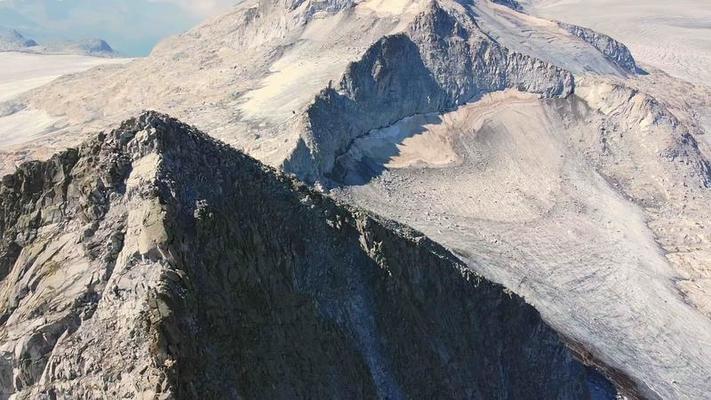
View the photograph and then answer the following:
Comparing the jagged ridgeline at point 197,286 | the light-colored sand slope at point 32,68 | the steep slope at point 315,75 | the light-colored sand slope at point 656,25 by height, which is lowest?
the light-colored sand slope at point 656,25

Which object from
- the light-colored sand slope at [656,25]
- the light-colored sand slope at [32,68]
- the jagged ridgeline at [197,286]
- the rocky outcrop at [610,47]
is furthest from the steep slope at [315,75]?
the light-colored sand slope at [656,25]

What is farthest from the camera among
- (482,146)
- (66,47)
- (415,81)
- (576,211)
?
(66,47)

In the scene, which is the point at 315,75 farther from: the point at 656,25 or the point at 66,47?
the point at 66,47

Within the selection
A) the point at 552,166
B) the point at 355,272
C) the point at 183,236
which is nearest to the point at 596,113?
the point at 552,166

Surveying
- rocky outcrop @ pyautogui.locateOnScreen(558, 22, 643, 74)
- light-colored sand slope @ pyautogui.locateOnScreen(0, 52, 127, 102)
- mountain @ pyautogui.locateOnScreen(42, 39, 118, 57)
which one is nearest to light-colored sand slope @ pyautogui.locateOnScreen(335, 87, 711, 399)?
rocky outcrop @ pyautogui.locateOnScreen(558, 22, 643, 74)

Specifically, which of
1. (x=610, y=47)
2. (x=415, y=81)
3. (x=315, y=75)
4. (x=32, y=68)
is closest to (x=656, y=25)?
(x=610, y=47)

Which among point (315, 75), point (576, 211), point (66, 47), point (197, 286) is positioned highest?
point (197, 286)

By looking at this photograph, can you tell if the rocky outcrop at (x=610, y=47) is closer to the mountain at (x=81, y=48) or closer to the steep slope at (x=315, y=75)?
the steep slope at (x=315, y=75)
